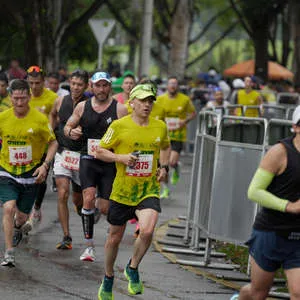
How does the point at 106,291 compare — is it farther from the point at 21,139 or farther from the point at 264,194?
the point at 21,139

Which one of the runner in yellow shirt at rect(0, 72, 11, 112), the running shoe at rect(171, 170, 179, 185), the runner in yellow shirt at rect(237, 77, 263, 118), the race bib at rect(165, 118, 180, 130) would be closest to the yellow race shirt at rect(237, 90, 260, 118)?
the runner in yellow shirt at rect(237, 77, 263, 118)

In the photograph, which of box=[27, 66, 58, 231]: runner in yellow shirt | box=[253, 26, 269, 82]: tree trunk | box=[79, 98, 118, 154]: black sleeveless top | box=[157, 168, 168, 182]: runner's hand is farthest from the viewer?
box=[253, 26, 269, 82]: tree trunk

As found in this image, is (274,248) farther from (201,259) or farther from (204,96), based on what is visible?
(204,96)

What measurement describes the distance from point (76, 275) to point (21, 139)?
1.45 meters

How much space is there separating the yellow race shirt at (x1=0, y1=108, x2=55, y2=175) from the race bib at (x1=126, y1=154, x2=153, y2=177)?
1.84 m

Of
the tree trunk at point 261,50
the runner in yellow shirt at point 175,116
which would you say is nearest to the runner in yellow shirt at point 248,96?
the runner in yellow shirt at point 175,116

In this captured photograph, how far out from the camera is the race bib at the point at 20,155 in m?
10.4

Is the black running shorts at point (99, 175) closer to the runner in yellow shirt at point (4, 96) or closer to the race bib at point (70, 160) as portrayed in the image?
the race bib at point (70, 160)

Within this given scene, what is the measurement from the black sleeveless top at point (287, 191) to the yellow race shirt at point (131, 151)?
2103mm

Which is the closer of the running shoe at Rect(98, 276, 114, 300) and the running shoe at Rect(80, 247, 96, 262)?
the running shoe at Rect(98, 276, 114, 300)

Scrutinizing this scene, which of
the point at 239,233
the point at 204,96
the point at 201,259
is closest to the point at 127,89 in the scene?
the point at 201,259

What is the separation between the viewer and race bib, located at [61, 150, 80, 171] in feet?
37.8

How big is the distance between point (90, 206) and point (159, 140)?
6.50 ft

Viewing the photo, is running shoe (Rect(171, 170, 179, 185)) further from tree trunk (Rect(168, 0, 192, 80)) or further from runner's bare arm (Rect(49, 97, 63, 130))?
tree trunk (Rect(168, 0, 192, 80))
